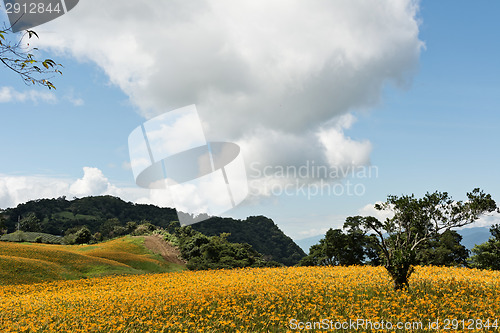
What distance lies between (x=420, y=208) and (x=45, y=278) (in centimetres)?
3220

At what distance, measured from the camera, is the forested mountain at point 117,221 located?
111125 mm

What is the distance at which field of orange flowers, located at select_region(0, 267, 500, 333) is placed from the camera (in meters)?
10.7

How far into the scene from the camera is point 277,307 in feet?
42.0

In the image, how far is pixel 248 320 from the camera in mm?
A: 11172

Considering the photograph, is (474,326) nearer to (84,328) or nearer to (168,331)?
(168,331)

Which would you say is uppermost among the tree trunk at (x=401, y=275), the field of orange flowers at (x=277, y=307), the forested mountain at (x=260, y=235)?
the forested mountain at (x=260, y=235)

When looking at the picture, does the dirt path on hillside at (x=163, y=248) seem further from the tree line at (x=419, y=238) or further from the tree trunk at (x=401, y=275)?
the tree trunk at (x=401, y=275)

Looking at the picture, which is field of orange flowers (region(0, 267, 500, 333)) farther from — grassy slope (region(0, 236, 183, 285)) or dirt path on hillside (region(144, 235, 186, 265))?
dirt path on hillside (region(144, 235, 186, 265))

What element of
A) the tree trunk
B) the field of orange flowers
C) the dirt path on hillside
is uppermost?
the dirt path on hillside

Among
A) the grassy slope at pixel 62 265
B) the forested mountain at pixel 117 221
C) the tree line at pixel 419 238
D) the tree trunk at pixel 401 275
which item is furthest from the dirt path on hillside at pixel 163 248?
the forested mountain at pixel 117 221

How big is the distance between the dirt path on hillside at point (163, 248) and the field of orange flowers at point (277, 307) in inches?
913

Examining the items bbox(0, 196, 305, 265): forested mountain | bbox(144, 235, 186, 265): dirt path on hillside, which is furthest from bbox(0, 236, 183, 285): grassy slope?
bbox(0, 196, 305, 265): forested mountain

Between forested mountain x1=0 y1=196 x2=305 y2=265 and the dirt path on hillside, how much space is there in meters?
46.6

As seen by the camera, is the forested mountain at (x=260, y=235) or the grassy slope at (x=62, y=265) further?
the forested mountain at (x=260, y=235)
